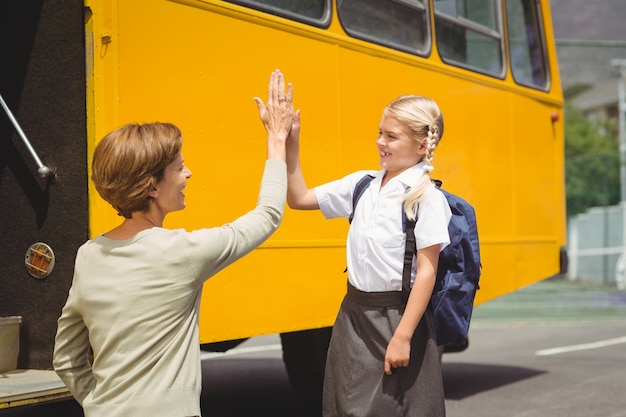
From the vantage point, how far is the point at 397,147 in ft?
11.7

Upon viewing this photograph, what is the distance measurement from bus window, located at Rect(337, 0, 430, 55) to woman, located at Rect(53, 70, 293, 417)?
10.5 ft

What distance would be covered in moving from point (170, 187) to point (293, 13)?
285 centimetres

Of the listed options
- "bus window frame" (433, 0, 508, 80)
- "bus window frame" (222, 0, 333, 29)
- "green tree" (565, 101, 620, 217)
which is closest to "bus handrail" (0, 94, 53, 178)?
"bus window frame" (222, 0, 333, 29)

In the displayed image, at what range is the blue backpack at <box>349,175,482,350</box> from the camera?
3.49m

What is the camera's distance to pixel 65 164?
14.5 feet

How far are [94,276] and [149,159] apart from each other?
1.09ft

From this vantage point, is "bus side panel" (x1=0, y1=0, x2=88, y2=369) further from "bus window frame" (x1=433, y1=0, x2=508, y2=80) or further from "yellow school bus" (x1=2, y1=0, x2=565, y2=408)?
"bus window frame" (x1=433, y1=0, x2=508, y2=80)

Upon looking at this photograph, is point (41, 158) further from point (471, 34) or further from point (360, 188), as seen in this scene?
point (471, 34)

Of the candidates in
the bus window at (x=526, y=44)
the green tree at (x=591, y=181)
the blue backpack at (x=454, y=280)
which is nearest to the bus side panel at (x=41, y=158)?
the blue backpack at (x=454, y=280)

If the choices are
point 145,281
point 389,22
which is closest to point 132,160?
point 145,281

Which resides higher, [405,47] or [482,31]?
[482,31]

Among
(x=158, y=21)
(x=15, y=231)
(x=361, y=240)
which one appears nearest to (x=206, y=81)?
(x=158, y=21)

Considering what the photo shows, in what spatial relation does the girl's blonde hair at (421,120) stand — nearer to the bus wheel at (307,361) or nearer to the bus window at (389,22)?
the bus window at (389,22)

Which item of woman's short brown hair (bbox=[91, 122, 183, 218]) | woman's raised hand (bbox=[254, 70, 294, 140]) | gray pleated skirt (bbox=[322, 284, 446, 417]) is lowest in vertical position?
gray pleated skirt (bbox=[322, 284, 446, 417])
